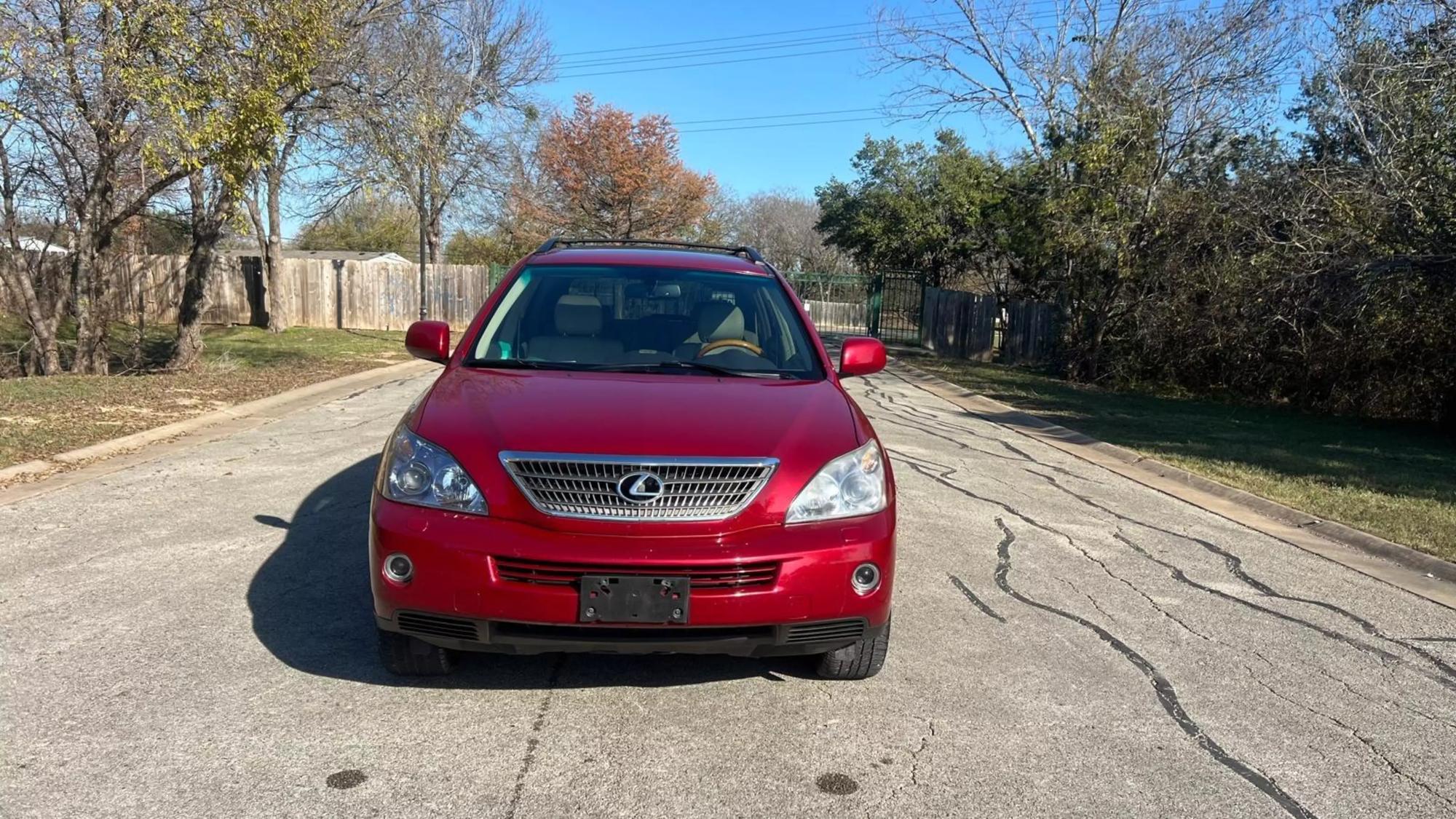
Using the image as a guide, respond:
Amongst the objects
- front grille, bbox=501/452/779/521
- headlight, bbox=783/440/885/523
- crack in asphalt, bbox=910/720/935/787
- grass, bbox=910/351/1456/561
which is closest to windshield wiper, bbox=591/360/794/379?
headlight, bbox=783/440/885/523

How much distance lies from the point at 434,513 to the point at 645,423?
0.78 meters

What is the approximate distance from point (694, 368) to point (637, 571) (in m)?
1.35

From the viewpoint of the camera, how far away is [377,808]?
2.92m

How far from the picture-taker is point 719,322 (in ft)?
15.9

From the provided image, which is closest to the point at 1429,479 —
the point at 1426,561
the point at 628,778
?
the point at 1426,561

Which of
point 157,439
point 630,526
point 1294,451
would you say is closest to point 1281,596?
point 630,526

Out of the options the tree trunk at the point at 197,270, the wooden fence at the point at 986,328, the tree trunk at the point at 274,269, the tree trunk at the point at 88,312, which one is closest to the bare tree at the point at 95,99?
the tree trunk at the point at 88,312

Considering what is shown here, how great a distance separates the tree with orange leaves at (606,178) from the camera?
36.2 meters

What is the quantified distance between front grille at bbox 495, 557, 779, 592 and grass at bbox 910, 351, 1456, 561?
5398mm

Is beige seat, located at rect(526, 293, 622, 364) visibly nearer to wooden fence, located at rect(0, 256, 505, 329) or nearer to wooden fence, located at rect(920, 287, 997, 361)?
wooden fence, located at rect(920, 287, 997, 361)

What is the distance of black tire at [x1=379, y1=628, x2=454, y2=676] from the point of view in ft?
12.0

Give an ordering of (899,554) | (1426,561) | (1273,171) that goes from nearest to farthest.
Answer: (899,554) → (1426,561) → (1273,171)

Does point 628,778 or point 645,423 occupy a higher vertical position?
point 645,423

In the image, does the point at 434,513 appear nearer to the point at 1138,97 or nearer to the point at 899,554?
the point at 899,554
